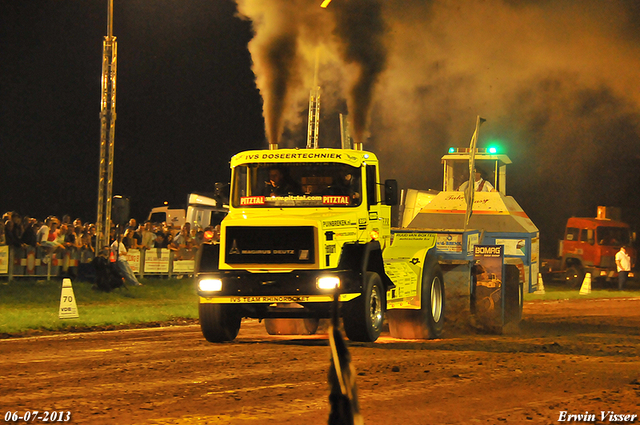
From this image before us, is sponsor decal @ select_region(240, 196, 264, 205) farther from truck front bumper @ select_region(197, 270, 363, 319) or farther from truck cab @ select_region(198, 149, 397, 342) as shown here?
truck front bumper @ select_region(197, 270, 363, 319)

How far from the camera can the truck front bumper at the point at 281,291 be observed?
11719 mm

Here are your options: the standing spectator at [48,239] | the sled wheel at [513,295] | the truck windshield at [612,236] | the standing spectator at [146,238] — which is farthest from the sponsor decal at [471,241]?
the truck windshield at [612,236]

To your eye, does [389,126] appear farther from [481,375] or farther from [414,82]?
[481,375]

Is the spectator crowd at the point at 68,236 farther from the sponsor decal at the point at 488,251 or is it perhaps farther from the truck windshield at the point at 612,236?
the truck windshield at the point at 612,236

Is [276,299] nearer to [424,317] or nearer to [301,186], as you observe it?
[301,186]

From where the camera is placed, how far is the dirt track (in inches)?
306

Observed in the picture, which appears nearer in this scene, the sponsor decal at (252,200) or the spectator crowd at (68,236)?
the sponsor decal at (252,200)

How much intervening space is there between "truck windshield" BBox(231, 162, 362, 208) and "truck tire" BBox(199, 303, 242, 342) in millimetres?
1576

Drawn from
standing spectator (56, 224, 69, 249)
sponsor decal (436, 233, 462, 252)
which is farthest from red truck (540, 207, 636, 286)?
sponsor decal (436, 233, 462, 252)

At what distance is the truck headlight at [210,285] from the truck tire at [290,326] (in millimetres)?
2838

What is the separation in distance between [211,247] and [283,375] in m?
3.06

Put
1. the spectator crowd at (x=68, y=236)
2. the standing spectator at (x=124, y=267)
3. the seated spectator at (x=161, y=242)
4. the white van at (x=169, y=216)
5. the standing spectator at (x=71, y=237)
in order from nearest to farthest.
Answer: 1. the spectator crowd at (x=68, y=236)
2. the standing spectator at (x=71, y=237)
3. the standing spectator at (x=124, y=267)
4. the seated spectator at (x=161, y=242)
5. the white van at (x=169, y=216)

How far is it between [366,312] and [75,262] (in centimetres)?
1295

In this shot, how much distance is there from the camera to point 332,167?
12.9m
